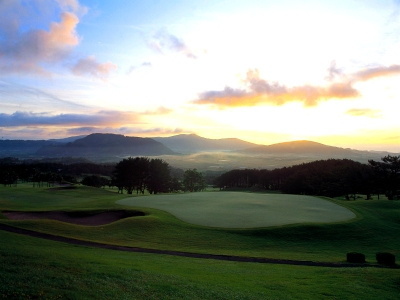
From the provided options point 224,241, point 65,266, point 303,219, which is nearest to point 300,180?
point 303,219

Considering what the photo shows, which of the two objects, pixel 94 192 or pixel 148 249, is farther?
pixel 94 192

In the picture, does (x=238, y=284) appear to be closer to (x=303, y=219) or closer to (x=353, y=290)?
(x=353, y=290)

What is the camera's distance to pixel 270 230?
37.6 metres

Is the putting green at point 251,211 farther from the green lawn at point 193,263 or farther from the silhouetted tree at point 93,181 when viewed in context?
the silhouetted tree at point 93,181

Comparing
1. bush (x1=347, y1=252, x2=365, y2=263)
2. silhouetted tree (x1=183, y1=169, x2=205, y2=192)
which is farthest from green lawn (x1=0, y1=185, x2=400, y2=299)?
silhouetted tree (x1=183, y1=169, x2=205, y2=192)

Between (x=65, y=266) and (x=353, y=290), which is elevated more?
(x=65, y=266)

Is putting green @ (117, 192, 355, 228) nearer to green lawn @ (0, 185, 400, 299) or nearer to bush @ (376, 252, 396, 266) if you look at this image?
green lawn @ (0, 185, 400, 299)

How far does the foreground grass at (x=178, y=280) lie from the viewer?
531 inches

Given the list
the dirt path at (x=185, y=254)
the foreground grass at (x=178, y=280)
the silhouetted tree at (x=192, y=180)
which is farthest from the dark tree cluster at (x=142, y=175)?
the foreground grass at (x=178, y=280)

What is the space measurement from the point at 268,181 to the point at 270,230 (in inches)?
4647

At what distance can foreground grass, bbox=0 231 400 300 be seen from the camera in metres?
13.5

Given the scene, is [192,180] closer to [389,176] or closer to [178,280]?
[389,176]

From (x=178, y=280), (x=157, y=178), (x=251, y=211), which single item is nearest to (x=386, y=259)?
(x=178, y=280)

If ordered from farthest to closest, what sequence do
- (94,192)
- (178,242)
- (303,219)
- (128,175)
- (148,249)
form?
1. (128,175)
2. (94,192)
3. (303,219)
4. (178,242)
5. (148,249)
